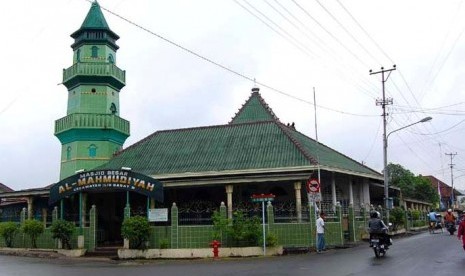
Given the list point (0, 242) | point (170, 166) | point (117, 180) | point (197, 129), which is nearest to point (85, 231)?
point (117, 180)

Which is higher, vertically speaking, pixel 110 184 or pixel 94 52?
pixel 94 52

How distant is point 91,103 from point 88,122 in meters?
1.27

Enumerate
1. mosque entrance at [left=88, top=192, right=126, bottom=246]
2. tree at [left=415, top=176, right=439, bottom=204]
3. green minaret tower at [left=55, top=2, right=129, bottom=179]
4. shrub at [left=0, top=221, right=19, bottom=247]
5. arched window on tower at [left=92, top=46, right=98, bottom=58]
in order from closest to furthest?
shrub at [left=0, top=221, right=19, bottom=247] < mosque entrance at [left=88, top=192, right=126, bottom=246] < green minaret tower at [left=55, top=2, right=129, bottom=179] < arched window on tower at [left=92, top=46, right=98, bottom=58] < tree at [left=415, top=176, right=439, bottom=204]

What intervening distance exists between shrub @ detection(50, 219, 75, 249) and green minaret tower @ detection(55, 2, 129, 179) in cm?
883

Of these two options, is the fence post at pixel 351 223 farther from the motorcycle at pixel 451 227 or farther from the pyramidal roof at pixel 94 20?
the pyramidal roof at pixel 94 20

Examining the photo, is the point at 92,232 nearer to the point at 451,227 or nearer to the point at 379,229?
the point at 379,229

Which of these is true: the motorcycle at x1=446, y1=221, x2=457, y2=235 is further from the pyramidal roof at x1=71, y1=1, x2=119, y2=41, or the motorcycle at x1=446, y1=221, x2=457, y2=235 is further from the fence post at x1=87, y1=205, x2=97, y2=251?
the pyramidal roof at x1=71, y1=1, x2=119, y2=41

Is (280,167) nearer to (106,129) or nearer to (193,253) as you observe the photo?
(193,253)

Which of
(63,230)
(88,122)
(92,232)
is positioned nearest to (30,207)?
(63,230)

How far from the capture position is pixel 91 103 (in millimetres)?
31469

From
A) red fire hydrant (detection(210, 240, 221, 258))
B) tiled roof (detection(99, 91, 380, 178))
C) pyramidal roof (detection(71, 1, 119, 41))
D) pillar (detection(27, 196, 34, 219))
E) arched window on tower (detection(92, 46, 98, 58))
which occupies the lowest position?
red fire hydrant (detection(210, 240, 221, 258))

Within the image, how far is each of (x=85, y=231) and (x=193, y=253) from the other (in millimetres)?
5680

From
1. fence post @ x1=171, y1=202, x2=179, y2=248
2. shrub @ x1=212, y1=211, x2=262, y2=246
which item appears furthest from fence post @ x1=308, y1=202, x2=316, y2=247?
fence post @ x1=171, y1=202, x2=179, y2=248

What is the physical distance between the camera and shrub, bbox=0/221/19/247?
24.8 metres
